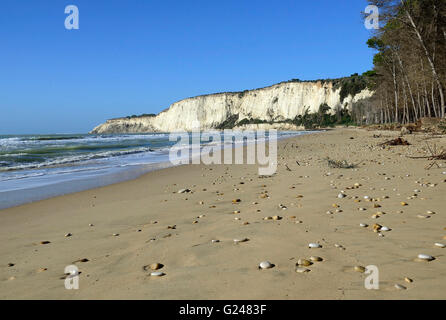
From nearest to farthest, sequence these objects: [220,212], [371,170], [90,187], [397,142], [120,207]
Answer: [220,212] < [120,207] < [371,170] < [90,187] < [397,142]

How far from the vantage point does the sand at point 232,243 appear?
2154 millimetres

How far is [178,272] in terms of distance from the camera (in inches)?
97.5

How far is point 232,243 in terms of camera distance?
3090 millimetres

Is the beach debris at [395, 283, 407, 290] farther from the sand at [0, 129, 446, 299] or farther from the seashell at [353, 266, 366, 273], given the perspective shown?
the seashell at [353, 266, 366, 273]

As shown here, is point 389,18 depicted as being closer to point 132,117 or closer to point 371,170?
point 371,170

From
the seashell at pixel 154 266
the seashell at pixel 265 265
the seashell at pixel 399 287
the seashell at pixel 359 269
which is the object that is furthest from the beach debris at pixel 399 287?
the seashell at pixel 154 266

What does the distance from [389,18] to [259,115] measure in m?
95.6

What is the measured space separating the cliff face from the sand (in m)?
88.2

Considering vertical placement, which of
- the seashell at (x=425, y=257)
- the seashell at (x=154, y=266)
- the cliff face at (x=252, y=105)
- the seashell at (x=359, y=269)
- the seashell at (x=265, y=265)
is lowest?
the seashell at (x=154, y=266)

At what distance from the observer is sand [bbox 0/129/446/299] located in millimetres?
2154

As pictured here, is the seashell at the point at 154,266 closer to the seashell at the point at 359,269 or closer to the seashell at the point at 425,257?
the seashell at the point at 359,269

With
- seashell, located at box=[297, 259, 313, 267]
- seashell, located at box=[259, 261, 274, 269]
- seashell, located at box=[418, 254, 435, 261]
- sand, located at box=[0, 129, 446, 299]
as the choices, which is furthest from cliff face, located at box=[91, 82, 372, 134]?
seashell, located at box=[259, 261, 274, 269]

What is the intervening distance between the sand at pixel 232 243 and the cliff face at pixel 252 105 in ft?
289
